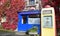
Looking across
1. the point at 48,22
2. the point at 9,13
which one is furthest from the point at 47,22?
the point at 9,13

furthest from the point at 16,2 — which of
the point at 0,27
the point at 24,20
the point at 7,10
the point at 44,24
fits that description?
the point at 44,24

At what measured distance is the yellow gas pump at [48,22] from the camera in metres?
10.2

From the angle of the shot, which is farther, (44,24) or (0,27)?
(0,27)

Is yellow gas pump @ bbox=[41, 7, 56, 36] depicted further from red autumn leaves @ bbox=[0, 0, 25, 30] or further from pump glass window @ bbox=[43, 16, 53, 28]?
red autumn leaves @ bbox=[0, 0, 25, 30]

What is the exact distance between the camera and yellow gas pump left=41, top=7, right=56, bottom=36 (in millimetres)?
10250

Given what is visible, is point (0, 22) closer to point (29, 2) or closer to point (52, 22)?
point (29, 2)

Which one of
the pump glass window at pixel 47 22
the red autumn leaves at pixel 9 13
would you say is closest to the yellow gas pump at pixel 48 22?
the pump glass window at pixel 47 22

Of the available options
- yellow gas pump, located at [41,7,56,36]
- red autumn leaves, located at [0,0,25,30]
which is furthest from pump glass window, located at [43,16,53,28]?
red autumn leaves, located at [0,0,25,30]

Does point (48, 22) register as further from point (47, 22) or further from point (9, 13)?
point (9, 13)

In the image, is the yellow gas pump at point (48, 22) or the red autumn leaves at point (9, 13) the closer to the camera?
the yellow gas pump at point (48, 22)

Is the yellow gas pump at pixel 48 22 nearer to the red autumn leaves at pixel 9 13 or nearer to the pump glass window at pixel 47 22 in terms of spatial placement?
the pump glass window at pixel 47 22

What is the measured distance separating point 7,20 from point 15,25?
1.21 m

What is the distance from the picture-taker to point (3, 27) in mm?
21906

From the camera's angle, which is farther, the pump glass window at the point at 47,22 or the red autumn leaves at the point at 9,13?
the red autumn leaves at the point at 9,13
